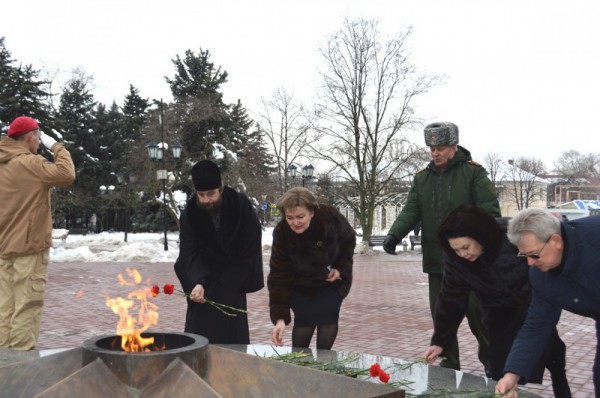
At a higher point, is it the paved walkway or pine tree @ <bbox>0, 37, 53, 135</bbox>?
pine tree @ <bbox>0, 37, 53, 135</bbox>

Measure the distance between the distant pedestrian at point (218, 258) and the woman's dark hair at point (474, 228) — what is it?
61.1 inches

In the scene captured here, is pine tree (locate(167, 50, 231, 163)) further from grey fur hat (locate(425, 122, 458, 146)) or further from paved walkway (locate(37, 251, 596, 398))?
grey fur hat (locate(425, 122, 458, 146))

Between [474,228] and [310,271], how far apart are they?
1.27 m

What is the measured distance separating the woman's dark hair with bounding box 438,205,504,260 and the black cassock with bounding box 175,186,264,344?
5.07 feet

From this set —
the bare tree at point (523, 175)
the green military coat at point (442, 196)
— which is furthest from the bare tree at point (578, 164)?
the green military coat at point (442, 196)

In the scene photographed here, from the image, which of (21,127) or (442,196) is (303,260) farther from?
(21,127)

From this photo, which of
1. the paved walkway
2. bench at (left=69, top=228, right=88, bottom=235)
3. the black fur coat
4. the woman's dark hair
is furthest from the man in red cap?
bench at (left=69, top=228, right=88, bottom=235)

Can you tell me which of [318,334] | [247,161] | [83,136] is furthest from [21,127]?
[83,136]

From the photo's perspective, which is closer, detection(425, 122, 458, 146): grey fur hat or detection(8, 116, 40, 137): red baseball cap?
detection(425, 122, 458, 146): grey fur hat

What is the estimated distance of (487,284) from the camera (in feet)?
11.3

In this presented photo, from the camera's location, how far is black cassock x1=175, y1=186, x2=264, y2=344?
169 inches

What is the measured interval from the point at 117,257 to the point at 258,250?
47.6ft

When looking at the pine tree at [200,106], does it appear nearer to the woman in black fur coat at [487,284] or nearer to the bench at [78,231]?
the bench at [78,231]

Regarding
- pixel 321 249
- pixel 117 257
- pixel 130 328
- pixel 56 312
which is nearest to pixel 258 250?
pixel 321 249
